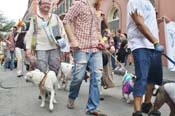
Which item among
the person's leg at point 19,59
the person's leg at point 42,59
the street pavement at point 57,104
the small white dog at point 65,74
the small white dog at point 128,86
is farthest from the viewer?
the person's leg at point 19,59

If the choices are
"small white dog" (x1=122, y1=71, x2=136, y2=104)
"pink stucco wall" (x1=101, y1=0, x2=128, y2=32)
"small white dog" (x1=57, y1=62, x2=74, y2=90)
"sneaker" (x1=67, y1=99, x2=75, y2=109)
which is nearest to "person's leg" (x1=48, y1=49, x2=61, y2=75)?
"sneaker" (x1=67, y1=99, x2=75, y2=109)

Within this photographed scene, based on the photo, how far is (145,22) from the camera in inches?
233

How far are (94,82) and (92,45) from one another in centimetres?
58

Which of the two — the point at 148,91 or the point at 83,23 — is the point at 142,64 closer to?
the point at 148,91

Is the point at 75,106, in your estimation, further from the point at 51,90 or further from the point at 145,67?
the point at 145,67

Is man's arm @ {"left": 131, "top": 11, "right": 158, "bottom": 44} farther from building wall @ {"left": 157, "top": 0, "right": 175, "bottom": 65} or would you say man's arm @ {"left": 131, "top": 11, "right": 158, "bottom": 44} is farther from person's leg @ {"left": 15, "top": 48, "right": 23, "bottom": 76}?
building wall @ {"left": 157, "top": 0, "right": 175, "bottom": 65}

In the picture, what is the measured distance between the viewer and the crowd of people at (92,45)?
5.93 m

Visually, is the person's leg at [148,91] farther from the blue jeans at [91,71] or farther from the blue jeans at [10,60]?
the blue jeans at [10,60]

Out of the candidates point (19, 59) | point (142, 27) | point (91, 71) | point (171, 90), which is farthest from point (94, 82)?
Result: point (19, 59)

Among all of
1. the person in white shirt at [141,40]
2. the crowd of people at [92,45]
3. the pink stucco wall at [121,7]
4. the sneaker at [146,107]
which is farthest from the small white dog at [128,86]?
the pink stucco wall at [121,7]

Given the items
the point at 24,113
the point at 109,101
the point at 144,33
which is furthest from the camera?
the point at 109,101

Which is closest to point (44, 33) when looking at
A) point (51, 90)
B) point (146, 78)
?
point (51, 90)

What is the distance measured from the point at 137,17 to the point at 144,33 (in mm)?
241

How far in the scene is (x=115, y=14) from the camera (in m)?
24.0
